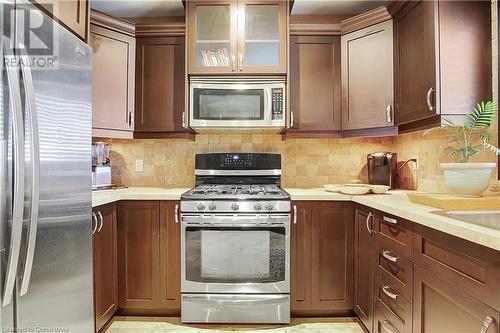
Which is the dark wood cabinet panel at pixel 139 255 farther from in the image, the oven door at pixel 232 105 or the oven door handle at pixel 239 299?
the oven door at pixel 232 105

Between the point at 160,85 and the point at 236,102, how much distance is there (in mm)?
638

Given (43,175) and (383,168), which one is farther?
(383,168)

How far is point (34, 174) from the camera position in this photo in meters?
1.07

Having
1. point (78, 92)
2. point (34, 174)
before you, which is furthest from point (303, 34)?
point (34, 174)

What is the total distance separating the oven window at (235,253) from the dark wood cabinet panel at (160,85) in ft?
3.00

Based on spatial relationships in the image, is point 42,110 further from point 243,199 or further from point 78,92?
point 243,199

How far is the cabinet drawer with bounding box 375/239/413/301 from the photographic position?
1.38m

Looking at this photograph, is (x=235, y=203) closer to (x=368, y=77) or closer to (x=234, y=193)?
(x=234, y=193)

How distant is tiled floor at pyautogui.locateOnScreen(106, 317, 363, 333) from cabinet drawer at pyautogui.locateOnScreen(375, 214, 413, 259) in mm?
784

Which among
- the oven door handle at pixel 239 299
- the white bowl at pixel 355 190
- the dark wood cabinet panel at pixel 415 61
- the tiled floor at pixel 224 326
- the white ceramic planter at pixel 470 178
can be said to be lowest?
the tiled floor at pixel 224 326

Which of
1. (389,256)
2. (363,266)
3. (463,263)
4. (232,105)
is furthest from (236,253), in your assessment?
(463,263)

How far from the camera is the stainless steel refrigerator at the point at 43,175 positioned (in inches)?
39.5

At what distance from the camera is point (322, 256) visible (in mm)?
2072

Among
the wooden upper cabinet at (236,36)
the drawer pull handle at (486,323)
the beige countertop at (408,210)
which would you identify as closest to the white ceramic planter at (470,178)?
the beige countertop at (408,210)
